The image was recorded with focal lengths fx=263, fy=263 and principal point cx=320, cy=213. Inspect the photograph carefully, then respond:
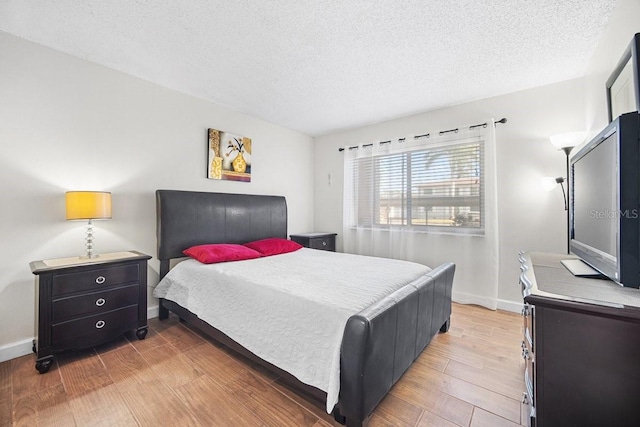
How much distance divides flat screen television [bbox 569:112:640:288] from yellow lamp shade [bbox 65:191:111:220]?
3.21 m

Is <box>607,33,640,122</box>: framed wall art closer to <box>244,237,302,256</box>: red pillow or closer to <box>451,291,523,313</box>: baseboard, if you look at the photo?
<box>451,291,523,313</box>: baseboard

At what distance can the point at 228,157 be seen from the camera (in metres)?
3.46

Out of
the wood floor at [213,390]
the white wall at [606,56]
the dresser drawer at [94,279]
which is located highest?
the white wall at [606,56]

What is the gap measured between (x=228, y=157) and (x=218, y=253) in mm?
1410

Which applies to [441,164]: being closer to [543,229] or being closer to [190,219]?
[543,229]

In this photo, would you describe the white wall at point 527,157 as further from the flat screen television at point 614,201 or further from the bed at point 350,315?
the flat screen television at point 614,201

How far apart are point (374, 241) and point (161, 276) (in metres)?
2.77

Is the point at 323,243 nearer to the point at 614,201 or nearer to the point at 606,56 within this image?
the point at 614,201

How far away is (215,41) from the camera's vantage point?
2.10 meters

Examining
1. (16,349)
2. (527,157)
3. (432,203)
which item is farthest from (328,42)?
(16,349)

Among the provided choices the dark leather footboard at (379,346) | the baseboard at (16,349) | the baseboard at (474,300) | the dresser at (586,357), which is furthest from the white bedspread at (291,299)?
the baseboard at (474,300)

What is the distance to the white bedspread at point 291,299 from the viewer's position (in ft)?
4.70

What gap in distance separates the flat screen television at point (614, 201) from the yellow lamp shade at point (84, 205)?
10.5 feet

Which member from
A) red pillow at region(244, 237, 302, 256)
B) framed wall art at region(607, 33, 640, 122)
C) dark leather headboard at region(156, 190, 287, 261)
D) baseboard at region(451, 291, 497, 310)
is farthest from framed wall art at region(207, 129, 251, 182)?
framed wall art at region(607, 33, 640, 122)
